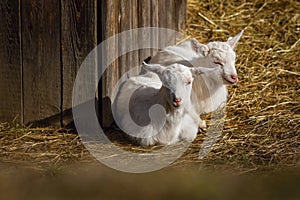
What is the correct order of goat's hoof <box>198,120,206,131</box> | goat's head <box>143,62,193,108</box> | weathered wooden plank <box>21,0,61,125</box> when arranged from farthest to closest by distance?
goat's hoof <box>198,120,206,131</box> < weathered wooden plank <box>21,0,61,125</box> < goat's head <box>143,62,193,108</box>

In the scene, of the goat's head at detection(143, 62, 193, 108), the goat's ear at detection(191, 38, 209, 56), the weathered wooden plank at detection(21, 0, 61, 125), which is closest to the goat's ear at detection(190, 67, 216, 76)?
the goat's head at detection(143, 62, 193, 108)

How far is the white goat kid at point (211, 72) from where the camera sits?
6520 millimetres

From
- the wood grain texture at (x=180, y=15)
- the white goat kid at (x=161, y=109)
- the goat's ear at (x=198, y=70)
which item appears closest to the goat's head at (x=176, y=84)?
the white goat kid at (x=161, y=109)

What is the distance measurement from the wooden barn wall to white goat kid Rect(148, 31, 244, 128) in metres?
0.55

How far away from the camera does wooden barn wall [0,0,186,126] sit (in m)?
6.33

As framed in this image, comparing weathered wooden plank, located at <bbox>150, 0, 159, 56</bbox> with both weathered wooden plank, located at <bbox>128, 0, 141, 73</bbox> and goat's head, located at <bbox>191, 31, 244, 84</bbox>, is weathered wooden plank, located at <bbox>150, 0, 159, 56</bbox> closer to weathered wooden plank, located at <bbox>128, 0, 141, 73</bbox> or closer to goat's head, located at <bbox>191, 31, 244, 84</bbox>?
weathered wooden plank, located at <bbox>128, 0, 141, 73</bbox>

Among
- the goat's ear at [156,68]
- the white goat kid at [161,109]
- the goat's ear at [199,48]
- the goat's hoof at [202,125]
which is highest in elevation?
the goat's ear at [199,48]

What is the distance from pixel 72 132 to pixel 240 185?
11.0 ft

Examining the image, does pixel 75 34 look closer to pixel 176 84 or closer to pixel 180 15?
pixel 176 84

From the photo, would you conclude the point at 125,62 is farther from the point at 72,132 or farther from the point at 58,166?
the point at 58,166

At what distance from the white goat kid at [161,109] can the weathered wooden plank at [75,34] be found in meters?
0.37

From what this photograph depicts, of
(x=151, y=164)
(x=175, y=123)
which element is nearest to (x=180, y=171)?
(x=151, y=164)

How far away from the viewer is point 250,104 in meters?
7.13

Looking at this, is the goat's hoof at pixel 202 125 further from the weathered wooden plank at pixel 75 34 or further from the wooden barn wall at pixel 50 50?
the weathered wooden plank at pixel 75 34
